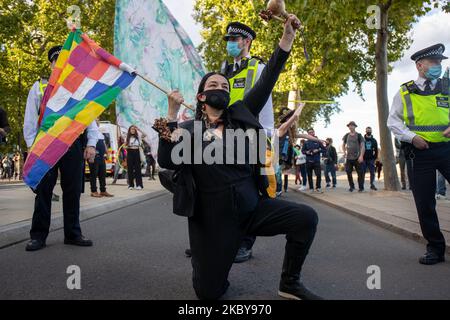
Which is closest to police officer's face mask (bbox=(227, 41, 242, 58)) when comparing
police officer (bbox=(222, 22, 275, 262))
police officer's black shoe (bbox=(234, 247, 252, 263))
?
police officer (bbox=(222, 22, 275, 262))

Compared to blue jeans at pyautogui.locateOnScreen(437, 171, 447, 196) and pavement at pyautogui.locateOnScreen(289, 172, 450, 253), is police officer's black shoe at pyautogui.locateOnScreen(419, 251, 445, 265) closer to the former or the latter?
pavement at pyautogui.locateOnScreen(289, 172, 450, 253)

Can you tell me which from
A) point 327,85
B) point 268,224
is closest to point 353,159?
point 327,85

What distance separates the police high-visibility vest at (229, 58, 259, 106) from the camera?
429 cm

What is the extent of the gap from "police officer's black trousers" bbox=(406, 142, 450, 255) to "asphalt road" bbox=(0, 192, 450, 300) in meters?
0.26

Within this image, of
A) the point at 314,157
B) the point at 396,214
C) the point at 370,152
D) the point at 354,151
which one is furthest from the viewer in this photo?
the point at 314,157

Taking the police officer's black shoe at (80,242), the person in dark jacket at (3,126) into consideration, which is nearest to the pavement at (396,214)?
the police officer's black shoe at (80,242)

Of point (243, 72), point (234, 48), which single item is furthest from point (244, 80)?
point (234, 48)

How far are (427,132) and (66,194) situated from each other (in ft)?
12.4

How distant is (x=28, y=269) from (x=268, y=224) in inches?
85.5

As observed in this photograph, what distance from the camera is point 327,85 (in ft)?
69.1

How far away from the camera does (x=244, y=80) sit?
171 inches

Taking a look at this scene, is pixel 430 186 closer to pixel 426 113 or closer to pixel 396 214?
pixel 426 113
